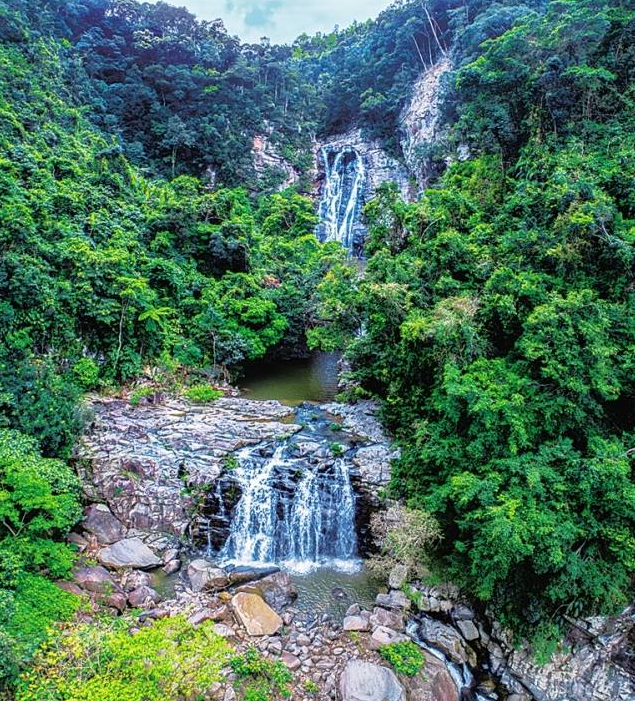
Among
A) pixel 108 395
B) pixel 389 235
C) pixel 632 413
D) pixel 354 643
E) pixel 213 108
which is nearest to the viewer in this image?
pixel 354 643

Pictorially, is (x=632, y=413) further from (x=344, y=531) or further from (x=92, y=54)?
(x=92, y=54)

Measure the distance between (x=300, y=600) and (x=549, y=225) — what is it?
11569 mm

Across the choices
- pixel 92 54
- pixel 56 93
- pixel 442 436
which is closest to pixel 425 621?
pixel 442 436

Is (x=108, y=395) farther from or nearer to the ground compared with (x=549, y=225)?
Answer: nearer to the ground

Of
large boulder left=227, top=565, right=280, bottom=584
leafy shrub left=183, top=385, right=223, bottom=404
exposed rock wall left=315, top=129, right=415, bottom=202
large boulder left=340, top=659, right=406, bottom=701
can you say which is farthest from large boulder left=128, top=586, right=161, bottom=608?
exposed rock wall left=315, top=129, right=415, bottom=202

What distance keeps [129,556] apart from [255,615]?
11.8 feet

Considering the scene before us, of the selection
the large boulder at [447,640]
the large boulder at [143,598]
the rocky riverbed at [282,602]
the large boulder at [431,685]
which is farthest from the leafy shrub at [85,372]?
the large boulder at [431,685]

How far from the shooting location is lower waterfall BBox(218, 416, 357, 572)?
1153 cm

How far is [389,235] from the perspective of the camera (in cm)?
1811

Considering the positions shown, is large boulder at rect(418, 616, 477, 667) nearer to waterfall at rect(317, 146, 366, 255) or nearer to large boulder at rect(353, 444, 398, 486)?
large boulder at rect(353, 444, 398, 486)

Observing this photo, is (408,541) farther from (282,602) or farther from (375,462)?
(375,462)

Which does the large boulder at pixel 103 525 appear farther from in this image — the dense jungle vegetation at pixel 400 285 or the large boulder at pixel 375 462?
the large boulder at pixel 375 462

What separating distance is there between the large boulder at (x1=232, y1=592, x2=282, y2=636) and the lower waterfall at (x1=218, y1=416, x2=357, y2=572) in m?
1.82

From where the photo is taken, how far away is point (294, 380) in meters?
22.9
